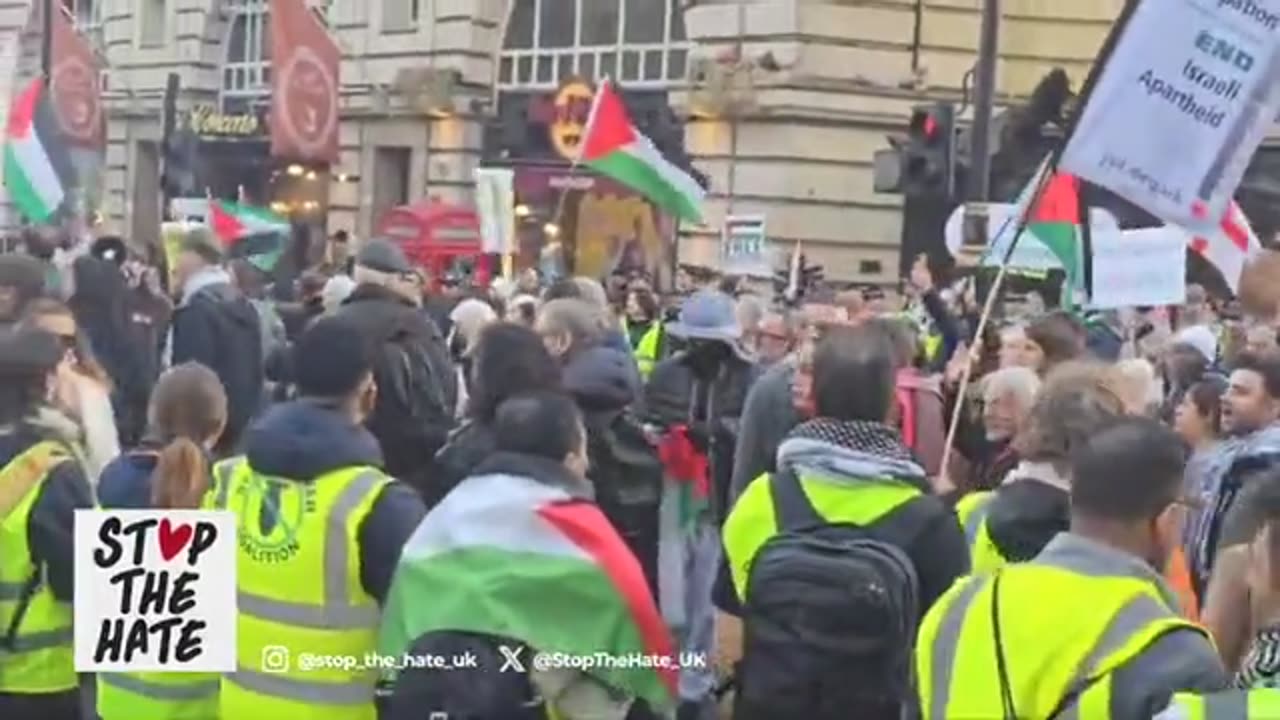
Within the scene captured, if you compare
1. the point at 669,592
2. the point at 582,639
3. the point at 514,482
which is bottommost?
the point at 669,592

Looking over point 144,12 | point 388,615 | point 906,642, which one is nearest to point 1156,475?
point 906,642

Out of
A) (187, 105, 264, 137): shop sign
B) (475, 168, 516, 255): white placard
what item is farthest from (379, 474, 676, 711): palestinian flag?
(187, 105, 264, 137): shop sign

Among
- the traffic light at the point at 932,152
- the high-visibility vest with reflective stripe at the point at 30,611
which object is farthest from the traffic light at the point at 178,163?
the high-visibility vest with reflective stripe at the point at 30,611

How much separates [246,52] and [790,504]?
3151cm

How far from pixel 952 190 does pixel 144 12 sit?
2314 cm

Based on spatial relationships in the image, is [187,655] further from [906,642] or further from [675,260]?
[675,260]

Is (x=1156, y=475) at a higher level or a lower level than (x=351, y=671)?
higher

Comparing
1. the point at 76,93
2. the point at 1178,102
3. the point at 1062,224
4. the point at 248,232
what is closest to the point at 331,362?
the point at 1178,102

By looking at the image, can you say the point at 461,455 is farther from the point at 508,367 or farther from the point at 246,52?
the point at 246,52

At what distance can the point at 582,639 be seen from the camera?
5117 mm

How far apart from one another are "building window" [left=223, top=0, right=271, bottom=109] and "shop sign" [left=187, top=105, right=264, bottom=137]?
43 centimetres

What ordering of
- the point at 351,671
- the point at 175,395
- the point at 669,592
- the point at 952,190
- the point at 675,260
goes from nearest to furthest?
the point at 351,671
the point at 175,395
the point at 669,592
the point at 952,190
the point at 675,260

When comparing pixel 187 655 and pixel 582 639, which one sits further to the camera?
pixel 187 655

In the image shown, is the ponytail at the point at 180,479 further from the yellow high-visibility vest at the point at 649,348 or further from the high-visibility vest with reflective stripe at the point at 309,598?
the yellow high-visibility vest at the point at 649,348
